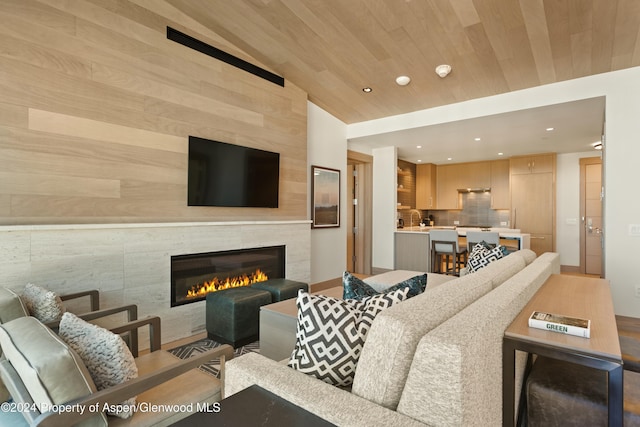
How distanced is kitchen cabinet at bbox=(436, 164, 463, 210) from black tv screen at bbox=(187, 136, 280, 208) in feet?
17.7

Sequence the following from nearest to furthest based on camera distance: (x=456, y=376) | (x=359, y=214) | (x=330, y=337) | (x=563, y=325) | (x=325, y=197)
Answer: (x=456, y=376) < (x=330, y=337) < (x=563, y=325) < (x=325, y=197) < (x=359, y=214)

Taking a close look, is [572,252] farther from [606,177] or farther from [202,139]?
[202,139]

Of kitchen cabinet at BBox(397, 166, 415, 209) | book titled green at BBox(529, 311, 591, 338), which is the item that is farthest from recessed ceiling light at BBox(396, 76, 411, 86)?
kitchen cabinet at BBox(397, 166, 415, 209)

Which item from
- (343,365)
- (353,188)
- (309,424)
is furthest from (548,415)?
(353,188)

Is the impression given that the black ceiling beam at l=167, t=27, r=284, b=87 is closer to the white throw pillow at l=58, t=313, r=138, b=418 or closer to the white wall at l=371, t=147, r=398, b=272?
the white wall at l=371, t=147, r=398, b=272

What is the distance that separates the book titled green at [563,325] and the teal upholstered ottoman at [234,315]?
7.47ft

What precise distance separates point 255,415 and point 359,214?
19.0 ft

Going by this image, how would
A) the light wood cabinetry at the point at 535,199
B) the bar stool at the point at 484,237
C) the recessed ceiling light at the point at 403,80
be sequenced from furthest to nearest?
1. the light wood cabinetry at the point at 535,199
2. the bar stool at the point at 484,237
3. the recessed ceiling light at the point at 403,80

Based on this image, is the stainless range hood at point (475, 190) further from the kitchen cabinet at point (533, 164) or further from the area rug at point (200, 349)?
the area rug at point (200, 349)

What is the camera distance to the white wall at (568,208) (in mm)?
6672

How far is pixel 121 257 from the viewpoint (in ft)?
9.46

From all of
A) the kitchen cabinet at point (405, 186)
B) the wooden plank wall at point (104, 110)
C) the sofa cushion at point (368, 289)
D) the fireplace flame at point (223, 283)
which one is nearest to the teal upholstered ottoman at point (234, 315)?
the fireplace flame at point (223, 283)

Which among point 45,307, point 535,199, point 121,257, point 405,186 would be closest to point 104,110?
point 121,257

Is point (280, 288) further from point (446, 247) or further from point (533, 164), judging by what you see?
point (533, 164)
